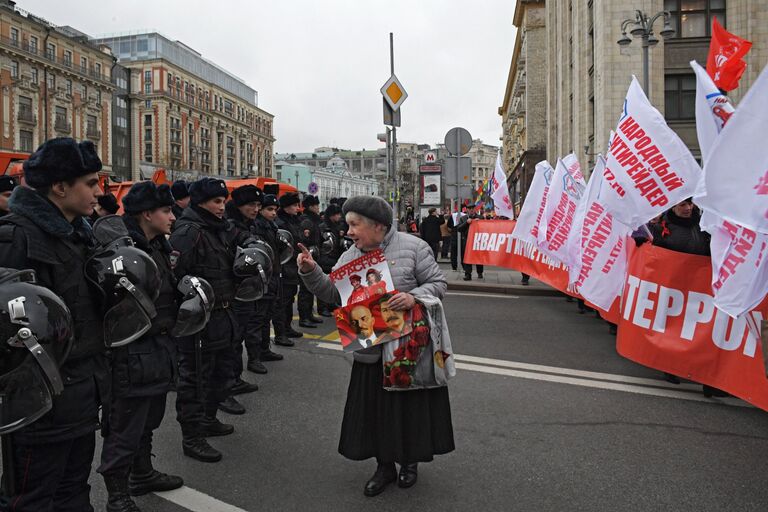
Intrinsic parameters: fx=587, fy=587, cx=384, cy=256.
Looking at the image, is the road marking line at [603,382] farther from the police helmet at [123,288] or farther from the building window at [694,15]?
the building window at [694,15]

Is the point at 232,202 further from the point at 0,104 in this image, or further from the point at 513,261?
the point at 0,104

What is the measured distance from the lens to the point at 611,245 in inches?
272

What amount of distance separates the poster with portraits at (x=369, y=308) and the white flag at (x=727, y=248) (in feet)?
7.45

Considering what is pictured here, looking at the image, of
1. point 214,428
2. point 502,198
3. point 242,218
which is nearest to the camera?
point 214,428

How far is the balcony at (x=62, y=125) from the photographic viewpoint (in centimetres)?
6250

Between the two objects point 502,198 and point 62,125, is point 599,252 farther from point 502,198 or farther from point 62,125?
point 62,125

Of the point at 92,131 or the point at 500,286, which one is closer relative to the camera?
the point at 500,286

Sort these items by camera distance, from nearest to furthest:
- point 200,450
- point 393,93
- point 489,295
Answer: point 200,450, point 393,93, point 489,295

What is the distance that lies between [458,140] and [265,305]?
8721 millimetres

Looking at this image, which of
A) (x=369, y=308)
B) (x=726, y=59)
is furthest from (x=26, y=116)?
(x=369, y=308)

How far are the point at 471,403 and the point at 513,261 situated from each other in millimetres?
7777

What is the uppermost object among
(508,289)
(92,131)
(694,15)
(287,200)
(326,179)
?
(326,179)

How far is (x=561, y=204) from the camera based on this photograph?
30.1 feet

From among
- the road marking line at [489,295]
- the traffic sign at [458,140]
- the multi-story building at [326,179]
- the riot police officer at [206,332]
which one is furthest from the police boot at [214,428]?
the multi-story building at [326,179]
